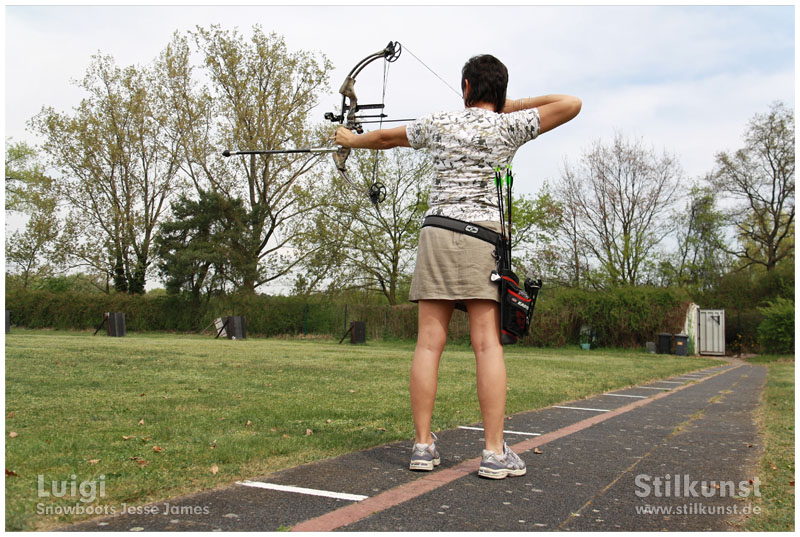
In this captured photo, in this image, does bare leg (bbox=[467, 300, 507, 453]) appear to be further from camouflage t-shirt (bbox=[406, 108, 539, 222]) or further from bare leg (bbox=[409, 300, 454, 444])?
camouflage t-shirt (bbox=[406, 108, 539, 222])

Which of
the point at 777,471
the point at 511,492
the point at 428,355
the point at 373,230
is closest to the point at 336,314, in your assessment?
the point at 373,230

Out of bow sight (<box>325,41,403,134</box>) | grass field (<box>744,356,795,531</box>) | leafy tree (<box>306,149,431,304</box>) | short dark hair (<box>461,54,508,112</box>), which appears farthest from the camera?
leafy tree (<box>306,149,431,304</box>)

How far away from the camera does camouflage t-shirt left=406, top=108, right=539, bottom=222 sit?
3303 millimetres

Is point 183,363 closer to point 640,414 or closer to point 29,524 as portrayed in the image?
point 640,414

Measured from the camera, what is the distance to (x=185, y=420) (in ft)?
14.5

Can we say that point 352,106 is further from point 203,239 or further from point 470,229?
point 203,239

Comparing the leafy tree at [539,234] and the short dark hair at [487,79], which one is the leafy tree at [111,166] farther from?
the short dark hair at [487,79]

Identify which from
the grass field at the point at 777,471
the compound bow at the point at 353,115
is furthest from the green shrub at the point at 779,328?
the compound bow at the point at 353,115

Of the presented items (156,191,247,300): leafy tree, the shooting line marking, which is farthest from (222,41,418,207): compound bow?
(156,191,247,300): leafy tree

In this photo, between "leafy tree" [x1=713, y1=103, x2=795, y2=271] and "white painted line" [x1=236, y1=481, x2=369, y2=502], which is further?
"leafy tree" [x1=713, y1=103, x2=795, y2=271]

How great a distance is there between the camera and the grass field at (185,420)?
2750 millimetres

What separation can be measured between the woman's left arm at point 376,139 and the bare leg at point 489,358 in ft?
3.23

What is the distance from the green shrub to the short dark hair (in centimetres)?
2267

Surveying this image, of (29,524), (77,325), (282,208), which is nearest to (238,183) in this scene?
(282,208)
